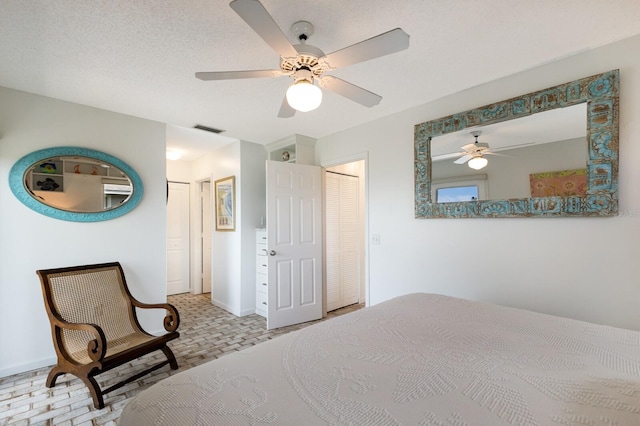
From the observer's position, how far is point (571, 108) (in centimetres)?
199

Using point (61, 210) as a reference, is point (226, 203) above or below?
above

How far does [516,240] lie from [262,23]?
224 cm

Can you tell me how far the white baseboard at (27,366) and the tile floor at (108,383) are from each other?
0.12ft

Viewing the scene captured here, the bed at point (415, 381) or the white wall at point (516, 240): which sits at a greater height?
the white wall at point (516, 240)

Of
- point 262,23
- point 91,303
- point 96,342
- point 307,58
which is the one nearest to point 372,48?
point 307,58

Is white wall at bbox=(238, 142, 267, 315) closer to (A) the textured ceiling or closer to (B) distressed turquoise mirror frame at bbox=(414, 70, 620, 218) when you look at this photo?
(A) the textured ceiling

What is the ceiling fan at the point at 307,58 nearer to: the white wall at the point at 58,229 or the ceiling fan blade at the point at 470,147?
the ceiling fan blade at the point at 470,147

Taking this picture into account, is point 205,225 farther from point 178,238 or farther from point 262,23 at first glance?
point 262,23

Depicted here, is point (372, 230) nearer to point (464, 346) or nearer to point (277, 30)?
point (464, 346)

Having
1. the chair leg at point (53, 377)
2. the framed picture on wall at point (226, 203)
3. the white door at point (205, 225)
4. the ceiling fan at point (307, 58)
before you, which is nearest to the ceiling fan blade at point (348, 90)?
the ceiling fan at point (307, 58)

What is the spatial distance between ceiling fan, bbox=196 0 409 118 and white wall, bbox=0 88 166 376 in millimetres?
1917

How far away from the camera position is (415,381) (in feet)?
3.13

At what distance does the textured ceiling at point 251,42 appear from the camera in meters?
1.54

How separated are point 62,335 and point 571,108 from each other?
3.99 m
